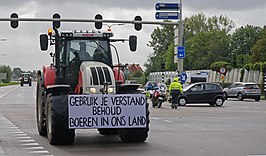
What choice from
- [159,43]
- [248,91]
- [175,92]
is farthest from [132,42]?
[159,43]

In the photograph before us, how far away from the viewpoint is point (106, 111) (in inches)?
526

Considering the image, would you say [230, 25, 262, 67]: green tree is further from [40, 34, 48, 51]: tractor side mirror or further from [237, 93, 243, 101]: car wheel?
[40, 34, 48, 51]: tractor side mirror

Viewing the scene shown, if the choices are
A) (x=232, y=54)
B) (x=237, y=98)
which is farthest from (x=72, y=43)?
(x=232, y=54)

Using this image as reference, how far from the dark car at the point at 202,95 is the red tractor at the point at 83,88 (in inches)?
778

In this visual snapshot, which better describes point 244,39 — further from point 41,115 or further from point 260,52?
point 41,115

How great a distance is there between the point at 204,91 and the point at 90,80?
22867mm

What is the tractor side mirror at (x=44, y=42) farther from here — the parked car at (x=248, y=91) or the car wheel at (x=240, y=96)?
the car wheel at (x=240, y=96)

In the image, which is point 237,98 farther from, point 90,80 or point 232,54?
point 232,54

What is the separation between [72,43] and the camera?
602 inches

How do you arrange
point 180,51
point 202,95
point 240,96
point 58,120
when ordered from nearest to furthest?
point 58,120 < point 202,95 < point 180,51 < point 240,96

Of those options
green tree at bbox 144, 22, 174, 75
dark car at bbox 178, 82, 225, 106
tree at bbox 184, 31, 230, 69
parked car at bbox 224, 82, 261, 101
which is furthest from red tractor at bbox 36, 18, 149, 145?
green tree at bbox 144, 22, 174, 75

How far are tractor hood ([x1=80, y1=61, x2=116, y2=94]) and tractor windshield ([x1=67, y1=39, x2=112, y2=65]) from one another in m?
1.05

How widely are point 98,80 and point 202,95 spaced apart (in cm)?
2279

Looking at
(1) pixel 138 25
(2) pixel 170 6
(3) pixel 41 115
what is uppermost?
(2) pixel 170 6
